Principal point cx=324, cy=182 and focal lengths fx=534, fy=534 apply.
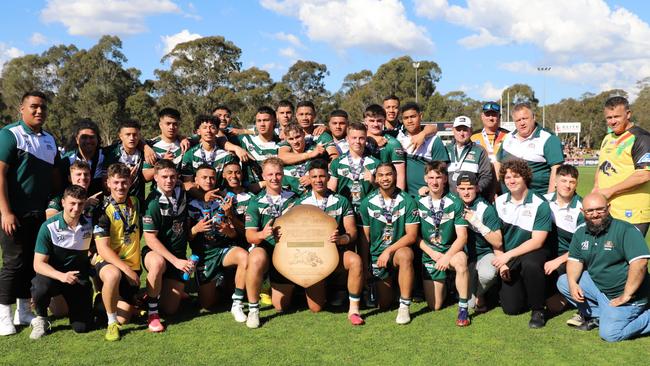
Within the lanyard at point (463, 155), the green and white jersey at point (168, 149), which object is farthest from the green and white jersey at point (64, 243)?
the lanyard at point (463, 155)

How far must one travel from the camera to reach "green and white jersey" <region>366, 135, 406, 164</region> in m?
5.95

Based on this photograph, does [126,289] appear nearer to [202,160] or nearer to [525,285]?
[202,160]

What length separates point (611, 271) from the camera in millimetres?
4430

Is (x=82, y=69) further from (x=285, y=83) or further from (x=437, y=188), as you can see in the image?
(x=437, y=188)

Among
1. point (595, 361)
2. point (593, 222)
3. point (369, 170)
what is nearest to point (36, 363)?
point (369, 170)

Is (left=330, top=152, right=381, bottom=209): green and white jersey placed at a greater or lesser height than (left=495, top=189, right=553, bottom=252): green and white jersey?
greater

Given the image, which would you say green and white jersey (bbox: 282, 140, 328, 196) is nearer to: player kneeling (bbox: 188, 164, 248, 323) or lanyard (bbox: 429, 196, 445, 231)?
player kneeling (bbox: 188, 164, 248, 323)

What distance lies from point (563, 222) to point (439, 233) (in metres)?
1.19

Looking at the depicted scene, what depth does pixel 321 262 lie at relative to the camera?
16.7ft

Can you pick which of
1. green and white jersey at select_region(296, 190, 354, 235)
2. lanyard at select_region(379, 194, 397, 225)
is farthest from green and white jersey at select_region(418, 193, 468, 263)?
green and white jersey at select_region(296, 190, 354, 235)

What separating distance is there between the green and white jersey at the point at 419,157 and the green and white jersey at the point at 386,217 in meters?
0.73

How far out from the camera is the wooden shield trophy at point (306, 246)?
5.09m

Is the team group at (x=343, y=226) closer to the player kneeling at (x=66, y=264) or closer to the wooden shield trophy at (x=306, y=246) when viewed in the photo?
the player kneeling at (x=66, y=264)

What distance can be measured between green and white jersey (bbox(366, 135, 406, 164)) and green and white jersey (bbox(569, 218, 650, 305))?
2079 millimetres
